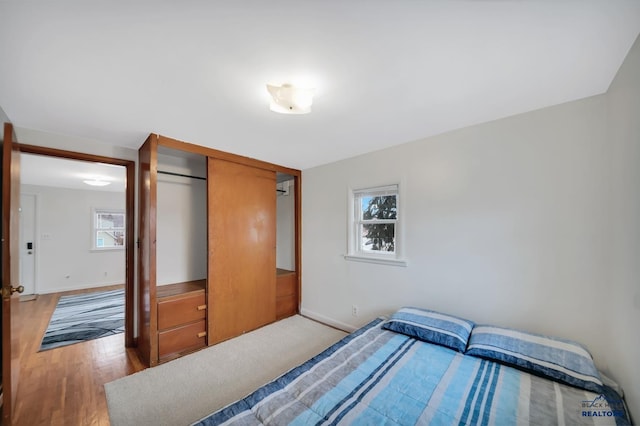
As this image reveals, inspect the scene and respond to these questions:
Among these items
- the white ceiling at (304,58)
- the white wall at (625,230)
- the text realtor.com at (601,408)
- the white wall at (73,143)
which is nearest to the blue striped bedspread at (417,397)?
the text realtor.com at (601,408)

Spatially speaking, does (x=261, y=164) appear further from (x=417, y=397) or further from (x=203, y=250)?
(x=417, y=397)

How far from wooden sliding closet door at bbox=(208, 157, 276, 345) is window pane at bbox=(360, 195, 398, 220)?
1305 mm

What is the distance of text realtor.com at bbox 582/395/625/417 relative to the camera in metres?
1.24

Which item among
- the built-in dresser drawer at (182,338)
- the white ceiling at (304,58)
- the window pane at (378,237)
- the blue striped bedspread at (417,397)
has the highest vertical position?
the white ceiling at (304,58)

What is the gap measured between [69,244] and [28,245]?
583mm

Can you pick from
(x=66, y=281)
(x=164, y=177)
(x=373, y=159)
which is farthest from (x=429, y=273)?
(x=66, y=281)

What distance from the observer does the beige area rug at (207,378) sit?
5.95ft

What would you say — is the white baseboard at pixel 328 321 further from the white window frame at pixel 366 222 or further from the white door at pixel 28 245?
the white door at pixel 28 245

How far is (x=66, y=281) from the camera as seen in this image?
17.4ft

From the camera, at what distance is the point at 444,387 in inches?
57.5

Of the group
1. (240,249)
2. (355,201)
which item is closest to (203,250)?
(240,249)

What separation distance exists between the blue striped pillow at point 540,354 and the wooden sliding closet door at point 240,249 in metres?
2.43

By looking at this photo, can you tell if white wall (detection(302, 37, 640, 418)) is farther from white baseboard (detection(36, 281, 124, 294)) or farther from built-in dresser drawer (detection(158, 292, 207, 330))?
white baseboard (detection(36, 281, 124, 294))

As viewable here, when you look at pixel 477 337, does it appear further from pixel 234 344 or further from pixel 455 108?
pixel 234 344
